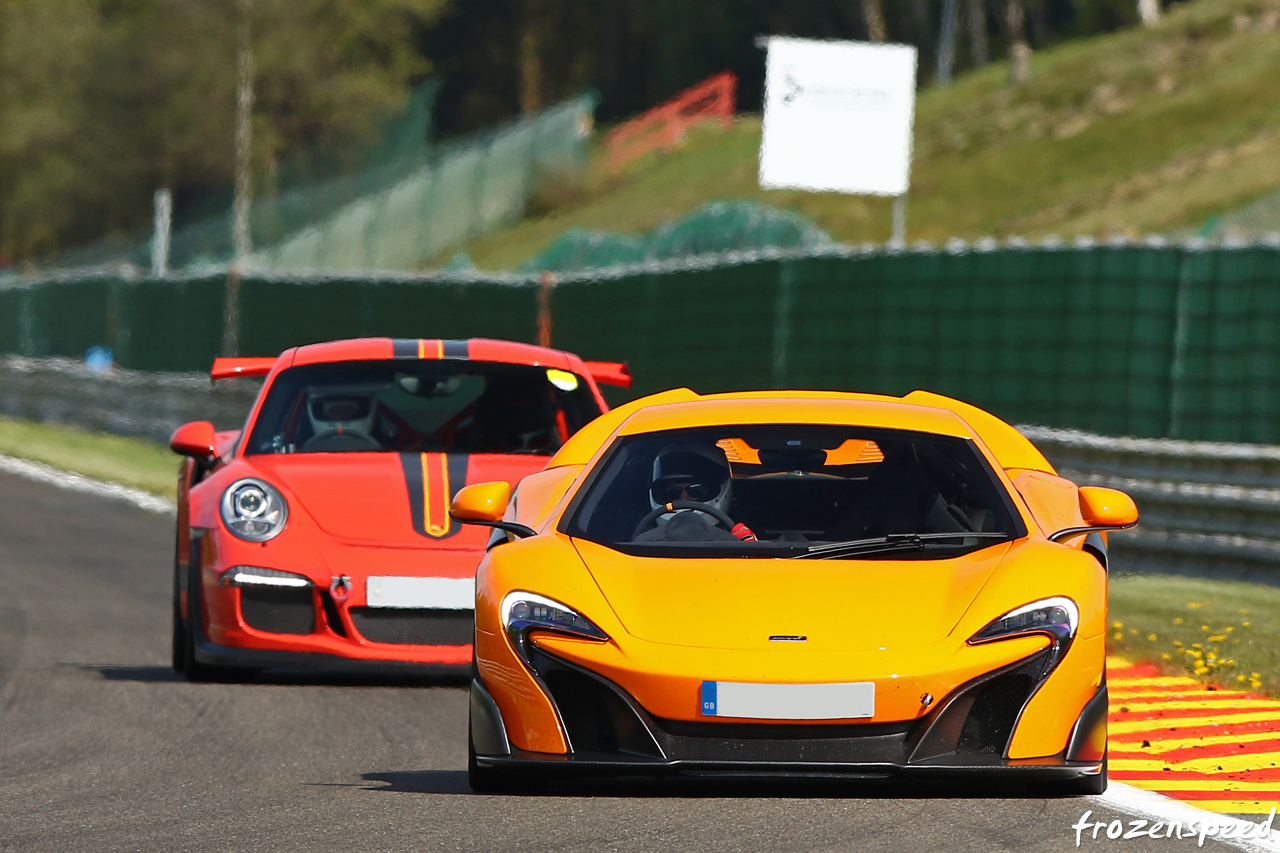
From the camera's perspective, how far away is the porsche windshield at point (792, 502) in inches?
240

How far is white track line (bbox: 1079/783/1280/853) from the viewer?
563 cm

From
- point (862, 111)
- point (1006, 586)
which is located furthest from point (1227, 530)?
point (862, 111)

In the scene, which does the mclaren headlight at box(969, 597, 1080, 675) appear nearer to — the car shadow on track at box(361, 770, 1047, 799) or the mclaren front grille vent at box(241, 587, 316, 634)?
A: the car shadow on track at box(361, 770, 1047, 799)

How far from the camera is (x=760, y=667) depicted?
216 inches

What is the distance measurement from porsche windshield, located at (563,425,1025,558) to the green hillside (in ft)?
83.9

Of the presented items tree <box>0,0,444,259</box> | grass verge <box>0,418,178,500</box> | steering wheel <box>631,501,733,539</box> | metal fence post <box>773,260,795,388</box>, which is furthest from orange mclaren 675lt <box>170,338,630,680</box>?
tree <box>0,0,444,259</box>

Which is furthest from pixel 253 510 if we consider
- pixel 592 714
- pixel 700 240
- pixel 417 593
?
pixel 700 240

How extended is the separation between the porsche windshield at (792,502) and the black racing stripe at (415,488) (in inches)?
72.0

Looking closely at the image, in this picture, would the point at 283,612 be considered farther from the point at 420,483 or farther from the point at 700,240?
the point at 700,240

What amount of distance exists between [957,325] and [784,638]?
8947 mm

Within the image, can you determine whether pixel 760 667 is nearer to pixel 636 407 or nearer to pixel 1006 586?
pixel 1006 586

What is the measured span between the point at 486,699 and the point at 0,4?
81744 mm

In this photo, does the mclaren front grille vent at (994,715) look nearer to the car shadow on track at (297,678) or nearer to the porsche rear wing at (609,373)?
the car shadow on track at (297,678)

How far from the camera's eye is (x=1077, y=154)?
43.1 metres
